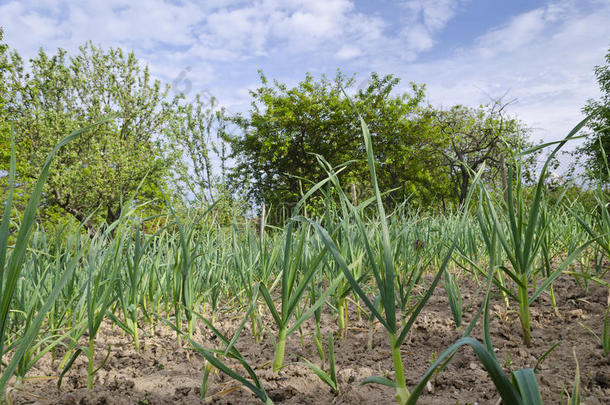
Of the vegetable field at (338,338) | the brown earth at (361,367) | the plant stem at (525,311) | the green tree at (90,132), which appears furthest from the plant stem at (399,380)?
the green tree at (90,132)

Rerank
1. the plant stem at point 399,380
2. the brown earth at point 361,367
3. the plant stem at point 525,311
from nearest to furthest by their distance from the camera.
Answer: the plant stem at point 399,380 → the brown earth at point 361,367 → the plant stem at point 525,311

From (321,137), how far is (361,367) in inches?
492

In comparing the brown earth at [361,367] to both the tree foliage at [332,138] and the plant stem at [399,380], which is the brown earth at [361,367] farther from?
the tree foliage at [332,138]

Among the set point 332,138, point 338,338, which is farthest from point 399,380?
point 332,138

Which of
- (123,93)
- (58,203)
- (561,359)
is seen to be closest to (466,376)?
(561,359)

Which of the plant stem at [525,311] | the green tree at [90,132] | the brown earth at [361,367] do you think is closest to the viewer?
the brown earth at [361,367]

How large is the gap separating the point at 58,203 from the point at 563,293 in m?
12.5

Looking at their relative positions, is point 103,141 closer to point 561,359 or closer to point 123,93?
point 123,93

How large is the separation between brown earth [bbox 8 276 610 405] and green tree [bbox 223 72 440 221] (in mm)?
11112

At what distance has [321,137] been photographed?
1334cm

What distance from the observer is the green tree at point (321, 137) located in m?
13.0

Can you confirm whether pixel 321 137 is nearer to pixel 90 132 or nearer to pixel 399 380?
pixel 90 132

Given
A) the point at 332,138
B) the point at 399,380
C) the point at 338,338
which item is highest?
the point at 332,138

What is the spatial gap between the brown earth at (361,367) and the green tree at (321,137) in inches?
437
